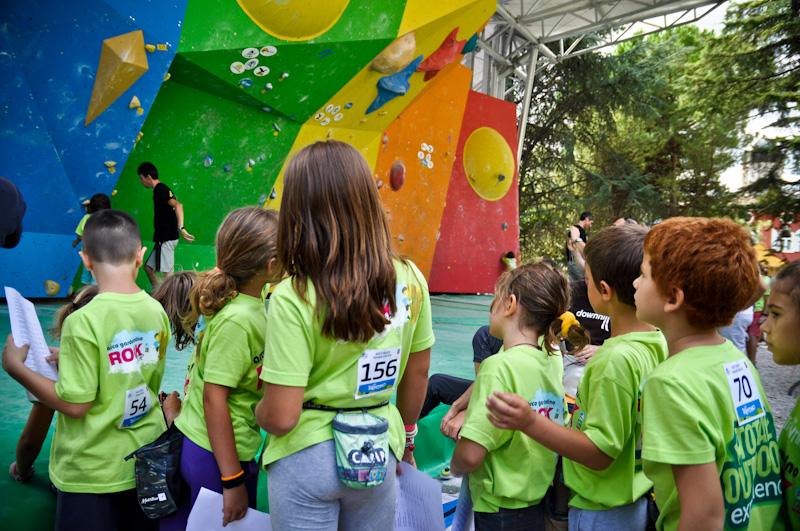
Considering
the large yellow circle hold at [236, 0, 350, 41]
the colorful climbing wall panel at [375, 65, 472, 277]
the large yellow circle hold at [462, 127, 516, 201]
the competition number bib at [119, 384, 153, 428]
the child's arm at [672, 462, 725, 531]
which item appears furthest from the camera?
the large yellow circle hold at [462, 127, 516, 201]

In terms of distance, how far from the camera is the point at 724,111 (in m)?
12.2

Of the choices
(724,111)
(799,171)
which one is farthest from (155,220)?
(724,111)

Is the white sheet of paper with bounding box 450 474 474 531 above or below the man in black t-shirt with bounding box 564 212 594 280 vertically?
below

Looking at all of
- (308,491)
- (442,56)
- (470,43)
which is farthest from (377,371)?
(470,43)

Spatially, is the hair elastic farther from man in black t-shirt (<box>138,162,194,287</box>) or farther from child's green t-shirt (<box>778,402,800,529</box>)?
man in black t-shirt (<box>138,162,194,287</box>)

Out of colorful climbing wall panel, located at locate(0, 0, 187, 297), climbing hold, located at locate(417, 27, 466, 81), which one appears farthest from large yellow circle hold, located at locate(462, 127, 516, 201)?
colorful climbing wall panel, located at locate(0, 0, 187, 297)

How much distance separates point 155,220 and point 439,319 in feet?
13.0

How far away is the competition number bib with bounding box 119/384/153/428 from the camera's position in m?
1.77

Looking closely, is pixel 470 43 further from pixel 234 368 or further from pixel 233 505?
pixel 233 505

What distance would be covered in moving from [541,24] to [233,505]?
14433mm

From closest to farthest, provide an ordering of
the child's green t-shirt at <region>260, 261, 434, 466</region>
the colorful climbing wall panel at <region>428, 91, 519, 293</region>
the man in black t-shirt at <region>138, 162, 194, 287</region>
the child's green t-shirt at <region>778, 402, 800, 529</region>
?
the child's green t-shirt at <region>260, 261, 434, 466</region>, the child's green t-shirt at <region>778, 402, 800, 529</region>, the man in black t-shirt at <region>138, 162, 194, 287</region>, the colorful climbing wall panel at <region>428, 91, 519, 293</region>

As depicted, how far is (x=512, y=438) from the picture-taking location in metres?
1.63

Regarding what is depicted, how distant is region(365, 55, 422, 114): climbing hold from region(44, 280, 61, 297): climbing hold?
454 cm

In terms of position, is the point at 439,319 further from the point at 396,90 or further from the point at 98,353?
the point at 98,353
